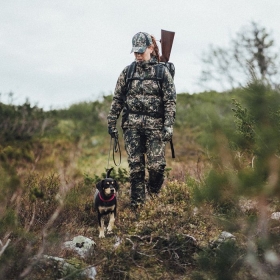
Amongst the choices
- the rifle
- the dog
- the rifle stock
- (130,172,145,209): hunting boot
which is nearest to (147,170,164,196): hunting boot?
(130,172,145,209): hunting boot

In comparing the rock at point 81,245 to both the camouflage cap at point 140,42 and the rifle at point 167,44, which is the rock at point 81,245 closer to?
the camouflage cap at point 140,42

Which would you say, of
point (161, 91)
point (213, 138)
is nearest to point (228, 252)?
point (213, 138)

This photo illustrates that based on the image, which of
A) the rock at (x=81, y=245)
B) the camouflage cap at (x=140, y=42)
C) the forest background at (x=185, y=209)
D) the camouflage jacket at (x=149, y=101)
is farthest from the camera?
the camouflage jacket at (x=149, y=101)

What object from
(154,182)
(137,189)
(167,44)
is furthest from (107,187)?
(167,44)

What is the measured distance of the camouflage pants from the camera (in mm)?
6047

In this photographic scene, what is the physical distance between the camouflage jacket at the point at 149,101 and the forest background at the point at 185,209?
94cm

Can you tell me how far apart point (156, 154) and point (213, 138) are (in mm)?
3823

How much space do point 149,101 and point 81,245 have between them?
81.4 inches

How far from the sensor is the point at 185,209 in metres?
5.73

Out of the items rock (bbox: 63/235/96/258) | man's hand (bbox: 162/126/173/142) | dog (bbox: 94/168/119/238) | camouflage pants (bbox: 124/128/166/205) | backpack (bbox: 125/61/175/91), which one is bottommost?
rock (bbox: 63/235/96/258)

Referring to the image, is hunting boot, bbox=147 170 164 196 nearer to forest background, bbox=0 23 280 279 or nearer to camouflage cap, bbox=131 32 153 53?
forest background, bbox=0 23 280 279

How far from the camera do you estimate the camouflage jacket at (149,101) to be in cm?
594

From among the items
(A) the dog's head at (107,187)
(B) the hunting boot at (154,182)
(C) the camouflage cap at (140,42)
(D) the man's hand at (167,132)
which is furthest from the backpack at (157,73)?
(A) the dog's head at (107,187)

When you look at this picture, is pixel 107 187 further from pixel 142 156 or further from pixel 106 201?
pixel 142 156
